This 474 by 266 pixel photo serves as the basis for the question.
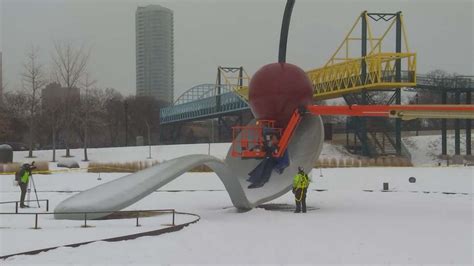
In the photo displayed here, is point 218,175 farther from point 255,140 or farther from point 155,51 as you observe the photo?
point 155,51

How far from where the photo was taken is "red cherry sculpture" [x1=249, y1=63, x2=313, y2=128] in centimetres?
1931

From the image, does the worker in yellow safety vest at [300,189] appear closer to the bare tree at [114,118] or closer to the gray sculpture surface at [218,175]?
the gray sculpture surface at [218,175]

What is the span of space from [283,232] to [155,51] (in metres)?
143

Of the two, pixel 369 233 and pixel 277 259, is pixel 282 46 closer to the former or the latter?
pixel 369 233

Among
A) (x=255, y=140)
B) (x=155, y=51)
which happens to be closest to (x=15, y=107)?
(x=255, y=140)

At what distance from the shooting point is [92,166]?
1328 inches

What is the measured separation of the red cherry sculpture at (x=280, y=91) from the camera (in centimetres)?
1931

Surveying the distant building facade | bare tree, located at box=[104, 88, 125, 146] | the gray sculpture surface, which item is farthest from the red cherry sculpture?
bare tree, located at box=[104, 88, 125, 146]

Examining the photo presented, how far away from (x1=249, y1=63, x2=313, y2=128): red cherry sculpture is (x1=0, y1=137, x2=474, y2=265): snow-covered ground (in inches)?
122

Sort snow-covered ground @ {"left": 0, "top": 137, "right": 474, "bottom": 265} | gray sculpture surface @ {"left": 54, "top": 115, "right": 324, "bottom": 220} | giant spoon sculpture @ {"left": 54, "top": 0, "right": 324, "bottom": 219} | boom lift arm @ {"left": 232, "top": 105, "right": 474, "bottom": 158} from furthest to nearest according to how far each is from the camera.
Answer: boom lift arm @ {"left": 232, "top": 105, "right": 474, "bottom": 158} < giant spoon sculpture @ {"left": 54, "top": 0, "right": 324, "bottom": 219} < gray sculpture surface @ {"left": 54, "top": 115, "right": 324, "bottom": 220} < snow-covered ground @ {"left": 0, "top": 137, "right": 474, "bottom": 265}

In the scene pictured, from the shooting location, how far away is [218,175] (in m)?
→ 15.3

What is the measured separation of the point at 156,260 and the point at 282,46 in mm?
13791

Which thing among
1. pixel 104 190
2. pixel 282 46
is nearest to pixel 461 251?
pixel 104 190

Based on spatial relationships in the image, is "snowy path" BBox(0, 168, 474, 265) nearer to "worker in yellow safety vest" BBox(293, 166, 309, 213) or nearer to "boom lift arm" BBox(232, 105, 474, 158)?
"worker in yellow safety vest" BBox(293, 166, 309, 213)
